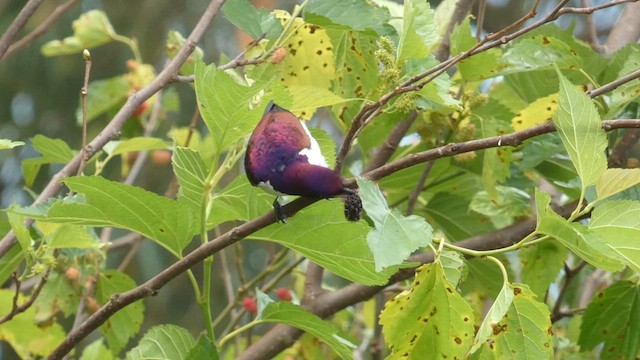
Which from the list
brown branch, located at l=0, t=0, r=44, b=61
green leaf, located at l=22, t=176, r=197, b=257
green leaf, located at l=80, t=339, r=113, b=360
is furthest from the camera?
green leaf, located at l=80, t=339, r=113, b=360

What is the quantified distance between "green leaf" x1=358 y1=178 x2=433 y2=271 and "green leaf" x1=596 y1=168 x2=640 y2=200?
8.8 inches

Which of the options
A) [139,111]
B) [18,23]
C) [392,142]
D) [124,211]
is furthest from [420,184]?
[139,111]

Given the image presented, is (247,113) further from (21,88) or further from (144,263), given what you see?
(21,88)

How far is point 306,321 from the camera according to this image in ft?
3.59

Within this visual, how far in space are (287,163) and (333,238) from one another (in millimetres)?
95

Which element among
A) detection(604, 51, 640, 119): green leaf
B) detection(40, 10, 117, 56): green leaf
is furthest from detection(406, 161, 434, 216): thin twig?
detection(40, 10, 117, 56): green leaf

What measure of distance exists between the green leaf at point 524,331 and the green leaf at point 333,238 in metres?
0.14

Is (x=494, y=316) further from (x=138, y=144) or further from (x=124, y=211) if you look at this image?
(x=138, y=144)

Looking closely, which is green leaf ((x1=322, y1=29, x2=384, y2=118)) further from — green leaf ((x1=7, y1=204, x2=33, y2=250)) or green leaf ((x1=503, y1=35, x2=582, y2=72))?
green leaf ((x1=7, y1=204, x2=33, y2=250))

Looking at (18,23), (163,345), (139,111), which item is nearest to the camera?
(163,345)

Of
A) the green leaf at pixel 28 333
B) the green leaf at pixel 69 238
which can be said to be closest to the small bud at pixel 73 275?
the green leaf at pixel 28 333

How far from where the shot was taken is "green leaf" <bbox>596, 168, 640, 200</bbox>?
0.91 m

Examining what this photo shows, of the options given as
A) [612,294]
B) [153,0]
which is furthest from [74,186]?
[153,0]

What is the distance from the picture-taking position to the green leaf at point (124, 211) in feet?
3.23
